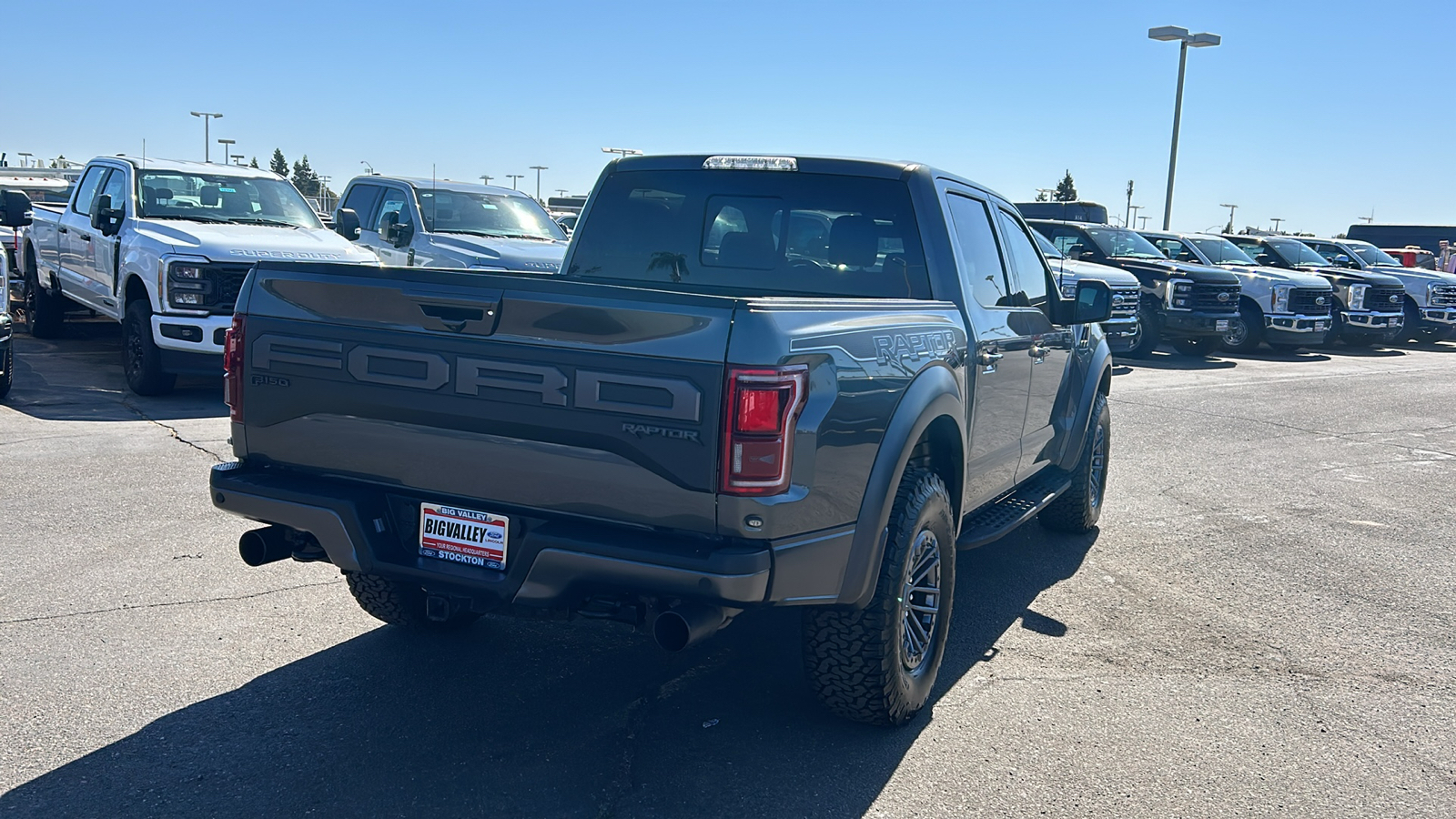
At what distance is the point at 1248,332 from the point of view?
20.2 metres

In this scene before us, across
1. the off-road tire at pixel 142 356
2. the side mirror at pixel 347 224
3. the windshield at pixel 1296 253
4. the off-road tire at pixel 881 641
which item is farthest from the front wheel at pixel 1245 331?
the off-road tire at pixel 881 641

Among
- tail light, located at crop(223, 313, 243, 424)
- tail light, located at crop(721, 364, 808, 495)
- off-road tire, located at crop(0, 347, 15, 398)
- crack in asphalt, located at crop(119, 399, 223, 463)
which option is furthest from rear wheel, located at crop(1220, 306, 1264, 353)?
tail light, located at crop(223, 313, 243, 424)

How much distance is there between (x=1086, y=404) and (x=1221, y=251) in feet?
54.2

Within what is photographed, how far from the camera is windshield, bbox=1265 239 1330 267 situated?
23.0 m

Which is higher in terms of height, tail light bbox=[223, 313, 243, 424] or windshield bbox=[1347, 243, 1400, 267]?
windshield bbox=[1347, 243, 1400, 267]

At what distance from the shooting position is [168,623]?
4.76 m

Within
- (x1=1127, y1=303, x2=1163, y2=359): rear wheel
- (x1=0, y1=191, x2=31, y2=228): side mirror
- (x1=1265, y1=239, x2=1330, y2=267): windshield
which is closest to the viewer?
(x1=0, y1=191, x2=31, y2=228): side mirror

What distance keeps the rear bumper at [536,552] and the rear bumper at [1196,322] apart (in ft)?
54.3

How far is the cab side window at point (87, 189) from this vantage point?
1187cm

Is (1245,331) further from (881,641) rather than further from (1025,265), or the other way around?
(881,641)

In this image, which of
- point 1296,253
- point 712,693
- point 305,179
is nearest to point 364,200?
point 712,693

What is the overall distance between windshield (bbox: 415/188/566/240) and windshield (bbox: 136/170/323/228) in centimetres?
162

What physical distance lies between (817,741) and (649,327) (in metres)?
1.58

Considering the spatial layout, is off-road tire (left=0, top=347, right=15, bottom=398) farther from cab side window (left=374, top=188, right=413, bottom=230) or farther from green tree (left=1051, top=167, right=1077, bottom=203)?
green tree (left=1051, top=167, right=1077, bottom=203)
